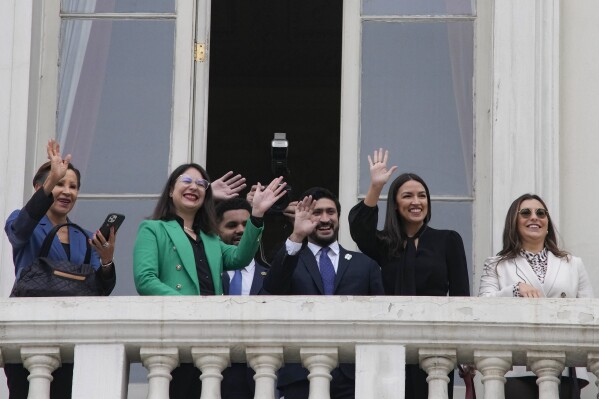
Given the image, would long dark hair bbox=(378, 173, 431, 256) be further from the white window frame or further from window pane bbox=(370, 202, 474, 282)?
the white window frame

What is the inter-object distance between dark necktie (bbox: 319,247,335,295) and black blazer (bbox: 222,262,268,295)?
0.29 meters

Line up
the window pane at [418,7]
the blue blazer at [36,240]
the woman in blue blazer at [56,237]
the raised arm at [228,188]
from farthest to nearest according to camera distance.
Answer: the window pane at [418,7] < the raised arm at [228,188] < the blue blazer at [36,240] < the woman in blue blazer at [56,237]

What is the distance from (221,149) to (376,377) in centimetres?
927

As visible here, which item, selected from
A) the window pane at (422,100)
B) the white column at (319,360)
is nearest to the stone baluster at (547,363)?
the white column at (319,360)

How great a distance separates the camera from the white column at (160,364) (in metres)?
9.38

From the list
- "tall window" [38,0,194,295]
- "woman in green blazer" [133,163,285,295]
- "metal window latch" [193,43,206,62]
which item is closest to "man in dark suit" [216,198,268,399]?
"woman in green blazer" [133,163,285,295]

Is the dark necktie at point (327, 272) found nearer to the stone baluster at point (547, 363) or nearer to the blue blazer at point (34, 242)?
the blue blazer at point (34, 242)

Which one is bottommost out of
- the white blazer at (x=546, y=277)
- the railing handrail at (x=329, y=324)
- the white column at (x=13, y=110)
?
the railing handrail at (x=329, y=324)

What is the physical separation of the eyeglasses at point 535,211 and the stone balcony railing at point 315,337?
94 centimetres

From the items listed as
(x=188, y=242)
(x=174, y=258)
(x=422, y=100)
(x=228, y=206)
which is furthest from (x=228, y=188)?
(x=422, y=100)

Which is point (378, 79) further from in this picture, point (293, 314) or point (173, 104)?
point (293, 314)

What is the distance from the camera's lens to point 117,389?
938cm

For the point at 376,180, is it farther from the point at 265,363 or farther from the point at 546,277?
the point at 265,363

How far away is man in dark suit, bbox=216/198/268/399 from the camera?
990cm
